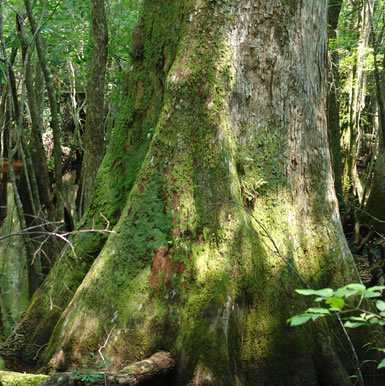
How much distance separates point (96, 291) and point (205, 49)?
6.75 ft

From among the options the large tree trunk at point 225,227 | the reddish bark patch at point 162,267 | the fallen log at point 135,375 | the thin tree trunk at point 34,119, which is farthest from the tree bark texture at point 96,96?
the fallen log at point 135,375

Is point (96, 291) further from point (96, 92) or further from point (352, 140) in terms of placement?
point (352, 140)

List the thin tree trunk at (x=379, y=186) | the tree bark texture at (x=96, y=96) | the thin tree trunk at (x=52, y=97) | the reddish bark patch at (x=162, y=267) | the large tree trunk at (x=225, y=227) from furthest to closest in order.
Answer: the thin tree trunk at (x=379, y=186) → the tree bark texture at (x=96, y=96) → the thin tree trunk at (x=52, y=97) → the reddish bark patch at (x=162, y=267) → the large tree trunk at (x=225, y=227)

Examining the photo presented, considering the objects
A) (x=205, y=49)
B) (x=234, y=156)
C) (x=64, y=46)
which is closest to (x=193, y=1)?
(x=205, y=49)

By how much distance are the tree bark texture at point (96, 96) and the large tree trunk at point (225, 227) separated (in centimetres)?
315

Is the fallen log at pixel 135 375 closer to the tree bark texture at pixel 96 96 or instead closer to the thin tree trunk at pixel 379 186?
the tree bark texture at pixel 96 96

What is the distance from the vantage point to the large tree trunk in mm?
3834

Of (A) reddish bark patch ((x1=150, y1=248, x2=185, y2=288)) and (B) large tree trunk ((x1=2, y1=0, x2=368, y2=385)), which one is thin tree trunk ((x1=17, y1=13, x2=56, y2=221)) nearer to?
(B) large tree trunk ((x1=2, y1=0, x2=368, y2=385))

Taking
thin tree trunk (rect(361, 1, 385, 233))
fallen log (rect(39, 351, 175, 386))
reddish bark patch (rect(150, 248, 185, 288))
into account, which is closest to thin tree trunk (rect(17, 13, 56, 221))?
reddish bark patch (rect(150, 248, 185, 288))

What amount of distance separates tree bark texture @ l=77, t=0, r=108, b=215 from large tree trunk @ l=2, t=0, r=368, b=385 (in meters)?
3.15

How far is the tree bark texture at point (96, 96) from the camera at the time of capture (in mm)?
7684

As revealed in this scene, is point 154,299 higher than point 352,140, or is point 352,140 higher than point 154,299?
point 352,140

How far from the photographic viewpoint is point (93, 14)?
7.60 m

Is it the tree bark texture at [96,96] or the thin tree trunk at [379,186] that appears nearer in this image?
the tree bark texture at [96,96]
